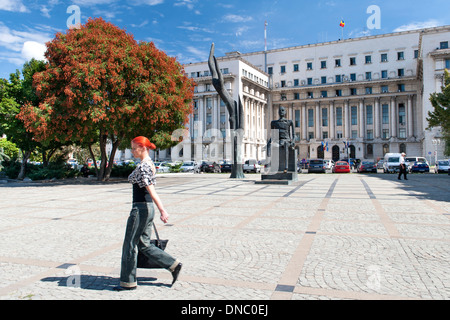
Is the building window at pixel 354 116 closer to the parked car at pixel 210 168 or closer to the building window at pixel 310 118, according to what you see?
the building window at pixel 310 118

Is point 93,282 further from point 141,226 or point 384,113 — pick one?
point 384,113

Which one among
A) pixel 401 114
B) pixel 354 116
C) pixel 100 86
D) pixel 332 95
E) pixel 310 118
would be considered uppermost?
→ pixel 332 95

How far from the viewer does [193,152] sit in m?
71.8

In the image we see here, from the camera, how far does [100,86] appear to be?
2003 centimetres

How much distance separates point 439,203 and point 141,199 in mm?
10888

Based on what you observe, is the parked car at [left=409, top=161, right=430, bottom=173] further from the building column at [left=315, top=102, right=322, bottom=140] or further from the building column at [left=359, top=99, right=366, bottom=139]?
the building column at [left=315, top=102, right=322, bottom=140]

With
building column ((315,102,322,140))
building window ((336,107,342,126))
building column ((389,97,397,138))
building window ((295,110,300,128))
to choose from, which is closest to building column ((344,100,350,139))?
building window ((336,107,342,126))

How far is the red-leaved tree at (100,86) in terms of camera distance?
62.8 ft

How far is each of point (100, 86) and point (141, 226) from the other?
17809mm

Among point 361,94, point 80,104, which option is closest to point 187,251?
point 80,104

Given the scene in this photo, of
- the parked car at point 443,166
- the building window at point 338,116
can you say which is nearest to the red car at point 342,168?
the parked car at point 443,166

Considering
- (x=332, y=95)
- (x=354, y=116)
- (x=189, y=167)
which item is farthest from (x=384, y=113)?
(x=189, y=167)

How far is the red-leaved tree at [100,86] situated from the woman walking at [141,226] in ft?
52.9

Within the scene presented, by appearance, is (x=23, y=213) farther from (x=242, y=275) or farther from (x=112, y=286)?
(x=242, y=275)
